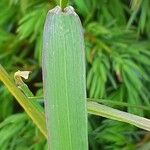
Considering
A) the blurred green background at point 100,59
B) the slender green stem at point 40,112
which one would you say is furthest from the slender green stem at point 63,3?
the blurred green background at point 100,59

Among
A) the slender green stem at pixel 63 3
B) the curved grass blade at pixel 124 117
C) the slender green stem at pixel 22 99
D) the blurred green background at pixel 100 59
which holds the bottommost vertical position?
the blurred green background at pixel 100 59

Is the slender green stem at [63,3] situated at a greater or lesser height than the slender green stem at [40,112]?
greater

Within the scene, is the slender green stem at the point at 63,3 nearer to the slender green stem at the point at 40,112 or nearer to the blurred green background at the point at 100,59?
the slender green stem at the point at 40,112

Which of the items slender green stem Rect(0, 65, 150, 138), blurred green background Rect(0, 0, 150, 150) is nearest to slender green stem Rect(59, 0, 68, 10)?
slender green stem Rect(0, 65, 150, 138)

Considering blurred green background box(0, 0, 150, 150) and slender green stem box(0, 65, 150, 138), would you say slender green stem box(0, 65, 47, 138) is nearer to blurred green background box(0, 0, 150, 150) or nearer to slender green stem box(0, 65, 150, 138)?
slender green stem box(0, 65, 150, 138)

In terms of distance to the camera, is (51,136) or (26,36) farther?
(26,36)

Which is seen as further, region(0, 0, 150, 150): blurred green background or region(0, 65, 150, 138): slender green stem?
region(0, 0, 150, 150): blurred green background

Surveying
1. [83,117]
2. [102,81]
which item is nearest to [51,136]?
[83,117]

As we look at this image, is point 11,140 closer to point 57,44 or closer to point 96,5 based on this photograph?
point 96,5
